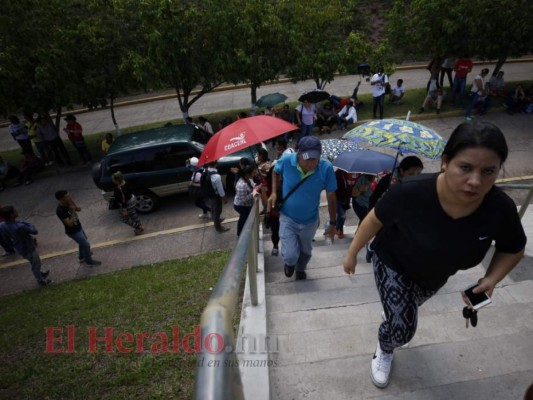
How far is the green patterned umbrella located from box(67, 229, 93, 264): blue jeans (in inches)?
217

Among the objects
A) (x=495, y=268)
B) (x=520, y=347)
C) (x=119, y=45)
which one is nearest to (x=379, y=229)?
(x=495, y=268)

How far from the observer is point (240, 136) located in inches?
213

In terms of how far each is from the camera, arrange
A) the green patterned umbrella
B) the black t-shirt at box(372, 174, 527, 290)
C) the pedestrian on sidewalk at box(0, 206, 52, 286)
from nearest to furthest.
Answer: the black t-shirt at box(372, 174, 527, 290) → the green patterned umbrella → the pedestrian on sidewalk at box(0, 206, 52, 286)

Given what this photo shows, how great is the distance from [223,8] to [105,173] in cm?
599

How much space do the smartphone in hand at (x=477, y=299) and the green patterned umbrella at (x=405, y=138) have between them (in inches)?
94.4

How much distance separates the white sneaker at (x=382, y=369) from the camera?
2.43 m

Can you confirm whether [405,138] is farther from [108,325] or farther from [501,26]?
[501,26]

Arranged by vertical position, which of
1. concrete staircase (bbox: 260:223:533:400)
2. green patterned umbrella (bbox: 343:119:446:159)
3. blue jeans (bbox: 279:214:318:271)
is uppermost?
green patterned umbrella (bbox: 343:119:446:159)

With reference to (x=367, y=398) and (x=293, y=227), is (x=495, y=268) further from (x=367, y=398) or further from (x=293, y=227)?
(x=293, y=227)

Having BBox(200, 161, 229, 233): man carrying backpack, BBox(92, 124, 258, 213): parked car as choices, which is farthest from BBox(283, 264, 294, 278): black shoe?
BBox(92, 124, 258, 213): parked car

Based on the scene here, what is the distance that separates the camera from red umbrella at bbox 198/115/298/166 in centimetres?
529

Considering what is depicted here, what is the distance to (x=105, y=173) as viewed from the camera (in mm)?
8805

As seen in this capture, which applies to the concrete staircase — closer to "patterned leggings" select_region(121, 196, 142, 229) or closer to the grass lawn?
the grass lawn

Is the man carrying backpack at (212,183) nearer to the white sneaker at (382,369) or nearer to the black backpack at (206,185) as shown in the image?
the black backpack at (206,185)
